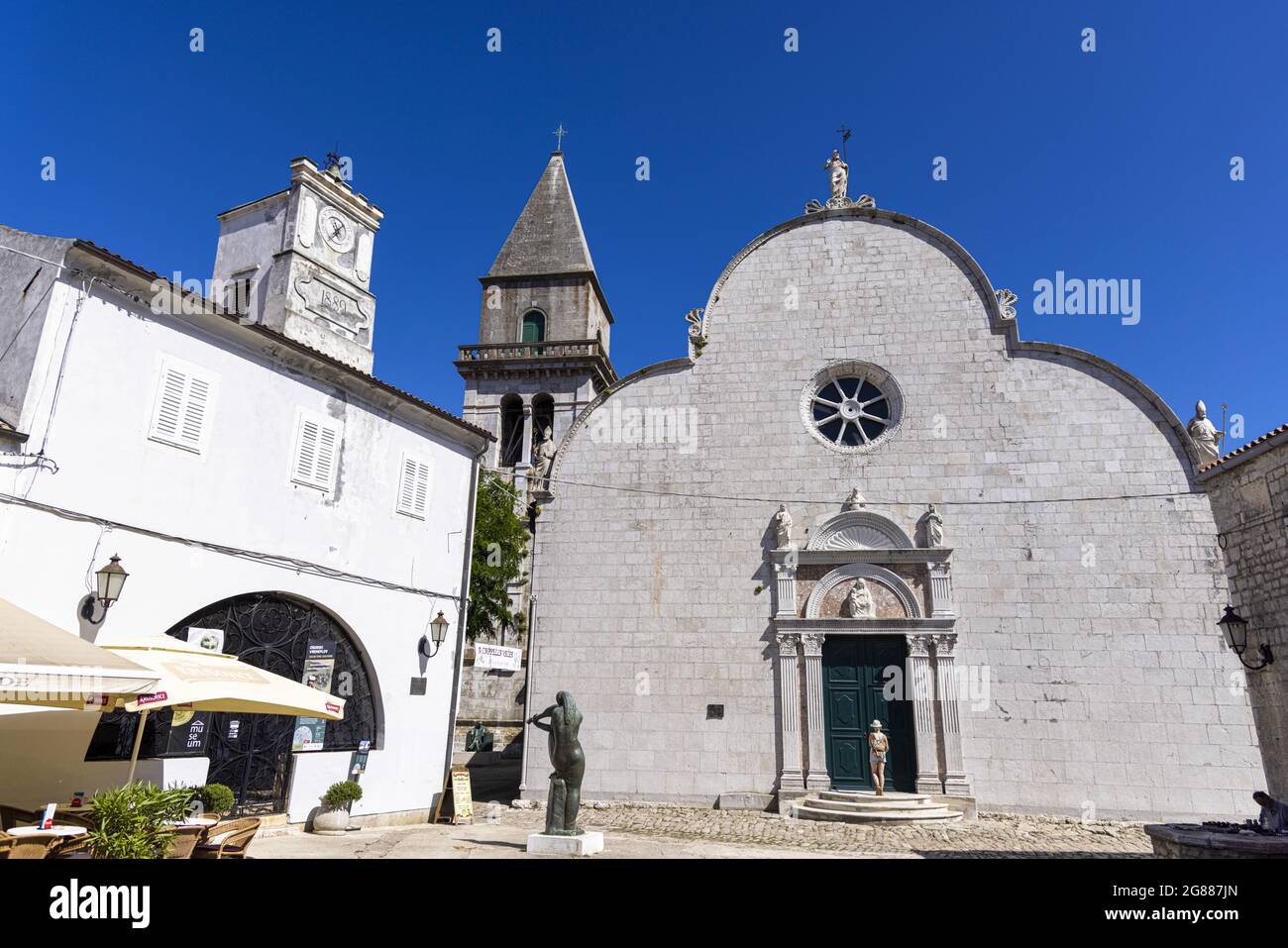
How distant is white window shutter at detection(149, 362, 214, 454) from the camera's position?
35.2ft

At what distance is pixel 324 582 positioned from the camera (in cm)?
1255

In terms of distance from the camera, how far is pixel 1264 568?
11000mm

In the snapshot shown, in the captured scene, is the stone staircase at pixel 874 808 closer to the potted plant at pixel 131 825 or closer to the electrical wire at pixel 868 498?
the electrical wire at pixel 868 498

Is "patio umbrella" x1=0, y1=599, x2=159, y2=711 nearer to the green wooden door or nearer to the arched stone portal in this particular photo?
the arched stone portal

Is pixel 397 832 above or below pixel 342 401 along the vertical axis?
below

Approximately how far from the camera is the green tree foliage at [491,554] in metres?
25.0

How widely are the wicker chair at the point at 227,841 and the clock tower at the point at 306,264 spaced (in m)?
14.0

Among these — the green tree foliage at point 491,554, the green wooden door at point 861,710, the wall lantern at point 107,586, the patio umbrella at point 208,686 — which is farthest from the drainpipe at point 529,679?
the wall lantern at point 107,586

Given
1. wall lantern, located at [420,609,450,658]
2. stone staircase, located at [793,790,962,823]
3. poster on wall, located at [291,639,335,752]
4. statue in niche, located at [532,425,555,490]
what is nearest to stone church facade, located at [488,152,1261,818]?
statue in niche, located at [532,425,555,490]

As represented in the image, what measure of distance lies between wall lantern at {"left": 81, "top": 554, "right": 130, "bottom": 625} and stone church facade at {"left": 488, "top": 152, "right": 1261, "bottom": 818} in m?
8.40

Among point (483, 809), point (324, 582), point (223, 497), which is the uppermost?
point (223, 497)
